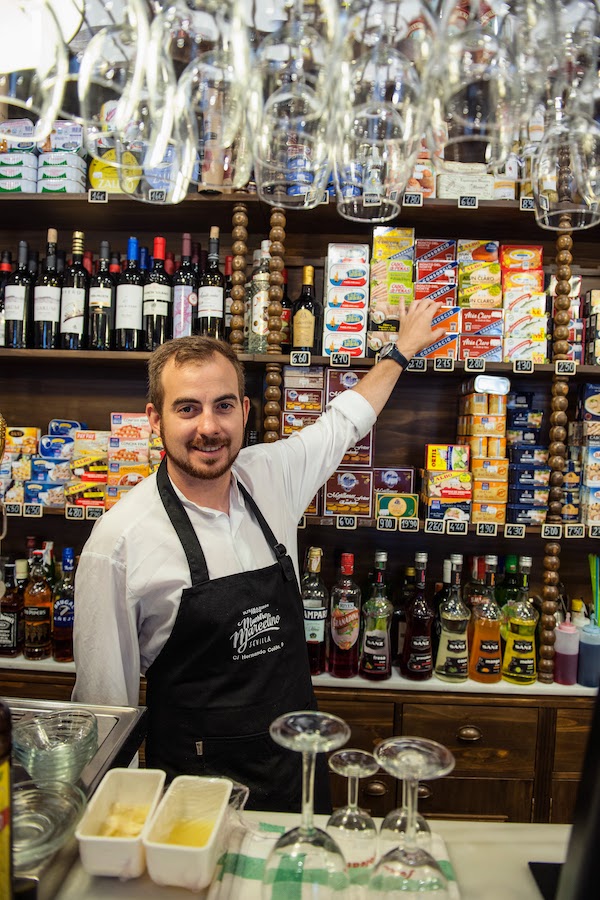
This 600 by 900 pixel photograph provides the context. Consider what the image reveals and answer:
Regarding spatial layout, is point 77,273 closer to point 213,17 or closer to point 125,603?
point 125,603

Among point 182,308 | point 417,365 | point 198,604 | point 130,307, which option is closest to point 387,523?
point 417,365

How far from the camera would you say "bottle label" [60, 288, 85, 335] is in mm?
2428

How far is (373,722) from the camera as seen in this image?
228cm

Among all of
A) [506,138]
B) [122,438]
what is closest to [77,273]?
[122,438]

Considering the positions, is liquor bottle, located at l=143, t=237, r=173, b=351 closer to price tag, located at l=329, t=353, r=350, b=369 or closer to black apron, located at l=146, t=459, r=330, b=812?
price tag, located at l=329, t=353, r=350, b=369

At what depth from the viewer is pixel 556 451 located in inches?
91.0

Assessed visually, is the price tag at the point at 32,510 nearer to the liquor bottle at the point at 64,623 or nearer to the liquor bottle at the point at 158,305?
the liquor bottle at the point at 64,623

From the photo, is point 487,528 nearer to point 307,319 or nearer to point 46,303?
point 307,319

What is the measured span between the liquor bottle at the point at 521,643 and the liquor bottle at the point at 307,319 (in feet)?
3.69

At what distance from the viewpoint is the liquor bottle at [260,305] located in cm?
240

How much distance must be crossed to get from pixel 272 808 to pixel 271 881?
960 mm

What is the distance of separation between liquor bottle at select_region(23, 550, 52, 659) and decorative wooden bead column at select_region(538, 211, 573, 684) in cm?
182

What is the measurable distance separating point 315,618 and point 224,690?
2.70ft

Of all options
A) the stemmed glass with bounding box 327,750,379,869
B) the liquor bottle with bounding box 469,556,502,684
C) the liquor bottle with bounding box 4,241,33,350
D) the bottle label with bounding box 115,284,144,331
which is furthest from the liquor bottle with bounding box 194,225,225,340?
the stemmed glass with bounding box 327,750,379,869
